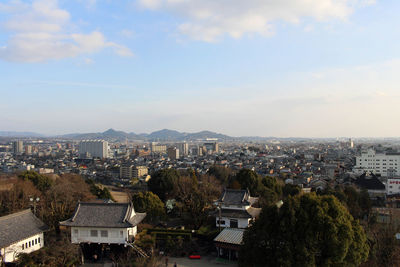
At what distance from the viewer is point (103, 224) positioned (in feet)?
47.7

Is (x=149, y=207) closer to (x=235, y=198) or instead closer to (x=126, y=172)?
(x=235, y=198)

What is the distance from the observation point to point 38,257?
1272 centimetres

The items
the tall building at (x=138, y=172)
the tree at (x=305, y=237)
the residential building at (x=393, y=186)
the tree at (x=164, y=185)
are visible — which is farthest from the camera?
the tall building at (x=138, y=172)

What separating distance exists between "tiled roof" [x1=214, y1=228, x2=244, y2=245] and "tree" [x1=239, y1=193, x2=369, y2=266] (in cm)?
302

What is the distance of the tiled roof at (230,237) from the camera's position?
1424 cm

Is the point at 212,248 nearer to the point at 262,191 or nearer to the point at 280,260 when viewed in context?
the point at 280,260

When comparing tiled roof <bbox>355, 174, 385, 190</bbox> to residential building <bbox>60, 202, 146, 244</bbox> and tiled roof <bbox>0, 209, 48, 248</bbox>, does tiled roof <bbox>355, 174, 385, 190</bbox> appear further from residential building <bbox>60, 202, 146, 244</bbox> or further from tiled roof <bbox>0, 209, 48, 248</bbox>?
tiled roof <bbox>0, 209, 48, 248</bbox>

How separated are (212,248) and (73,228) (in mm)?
6178

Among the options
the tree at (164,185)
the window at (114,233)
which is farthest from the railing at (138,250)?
the tree at (164,185)

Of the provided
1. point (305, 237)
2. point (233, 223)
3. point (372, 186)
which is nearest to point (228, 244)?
point (233, 223)

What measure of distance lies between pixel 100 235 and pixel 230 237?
556 cm

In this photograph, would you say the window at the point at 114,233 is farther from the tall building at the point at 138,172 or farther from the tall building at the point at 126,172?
the tall building at the point at 126,172

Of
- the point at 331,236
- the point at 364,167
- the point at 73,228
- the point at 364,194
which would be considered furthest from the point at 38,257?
the point at 364,167

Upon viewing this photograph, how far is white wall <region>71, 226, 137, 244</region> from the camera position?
568 inches
